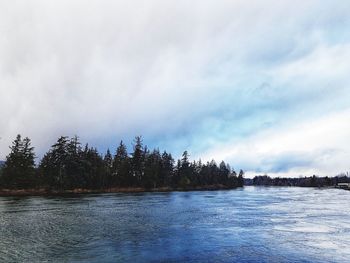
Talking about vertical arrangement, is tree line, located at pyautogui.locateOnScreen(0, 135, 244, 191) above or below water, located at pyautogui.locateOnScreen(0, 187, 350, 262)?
above

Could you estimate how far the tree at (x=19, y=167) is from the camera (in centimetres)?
11075

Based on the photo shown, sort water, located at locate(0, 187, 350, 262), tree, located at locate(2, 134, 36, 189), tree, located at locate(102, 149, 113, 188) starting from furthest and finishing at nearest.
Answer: tree, located at locate(102, 149, 113, 188) < tree, located at locate(2, 134, 36, 189) < water, located at locate(0, 187, 350, 262)

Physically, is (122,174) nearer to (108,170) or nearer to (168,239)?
(108,170)

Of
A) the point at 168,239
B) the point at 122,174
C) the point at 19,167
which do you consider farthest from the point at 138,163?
the point at 168,239

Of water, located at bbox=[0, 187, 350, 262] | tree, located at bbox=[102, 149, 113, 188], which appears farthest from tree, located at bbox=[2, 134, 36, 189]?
water, located at bbox=[0, 187, 350, 262]

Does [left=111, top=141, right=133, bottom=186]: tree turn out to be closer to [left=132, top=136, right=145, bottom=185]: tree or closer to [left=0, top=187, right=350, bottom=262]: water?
[left=132, top=136, right=145, bottom=185]: tree

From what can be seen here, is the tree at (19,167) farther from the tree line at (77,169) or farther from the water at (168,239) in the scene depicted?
the water at (168,239)

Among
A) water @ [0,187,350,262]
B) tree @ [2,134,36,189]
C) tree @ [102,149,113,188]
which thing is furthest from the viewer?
tree @ [102,149,113,188]

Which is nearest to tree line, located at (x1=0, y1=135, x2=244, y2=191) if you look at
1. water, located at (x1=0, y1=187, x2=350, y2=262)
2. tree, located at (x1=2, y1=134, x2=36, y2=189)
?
tree, located at (x1=2, y1=134, x2=36, y2=189)

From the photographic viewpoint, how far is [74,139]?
136625mm

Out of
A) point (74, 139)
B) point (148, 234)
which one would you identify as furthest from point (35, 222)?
point (74, 139)

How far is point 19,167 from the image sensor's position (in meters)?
113

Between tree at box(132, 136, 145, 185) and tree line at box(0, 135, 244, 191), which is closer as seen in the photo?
tree line at box(0, 135, 244, 191)

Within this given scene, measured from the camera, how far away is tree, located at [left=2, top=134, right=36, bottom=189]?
11075 centimetres
